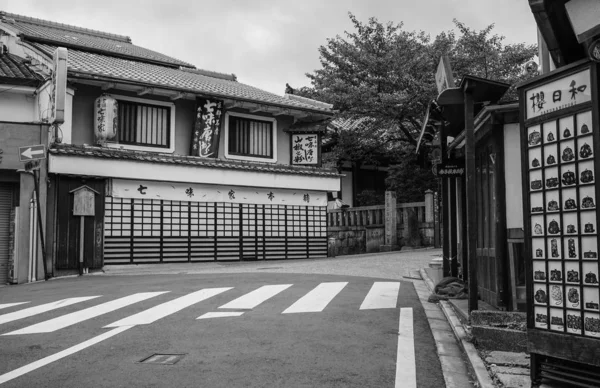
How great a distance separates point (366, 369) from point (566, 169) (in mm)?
2984

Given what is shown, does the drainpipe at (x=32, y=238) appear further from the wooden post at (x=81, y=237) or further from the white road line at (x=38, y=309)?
the white road line at (x=38, y=309)

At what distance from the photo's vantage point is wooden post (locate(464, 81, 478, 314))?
753cm

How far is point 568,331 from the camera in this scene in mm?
5070

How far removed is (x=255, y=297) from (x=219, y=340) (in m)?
3.90

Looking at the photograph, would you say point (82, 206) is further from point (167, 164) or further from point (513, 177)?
point (513, 177)

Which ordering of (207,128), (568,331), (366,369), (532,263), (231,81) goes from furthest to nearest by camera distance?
(231,81) → (207,128) → (366,369) → (532,263) → (568,331)

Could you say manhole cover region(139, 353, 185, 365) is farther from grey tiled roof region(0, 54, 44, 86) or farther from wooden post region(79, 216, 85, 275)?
grey tiled roof region(0, 54, 44, 86)

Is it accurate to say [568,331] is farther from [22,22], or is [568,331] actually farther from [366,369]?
[22,22]

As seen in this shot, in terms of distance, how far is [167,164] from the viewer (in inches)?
810

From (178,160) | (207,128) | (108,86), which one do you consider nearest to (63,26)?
(108,86)

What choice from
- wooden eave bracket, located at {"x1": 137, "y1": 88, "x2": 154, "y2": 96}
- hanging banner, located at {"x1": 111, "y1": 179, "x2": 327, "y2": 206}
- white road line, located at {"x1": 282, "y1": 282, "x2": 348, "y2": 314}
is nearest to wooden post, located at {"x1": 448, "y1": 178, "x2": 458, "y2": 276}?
white road line, located at {"x1": 282, "y1": 282, "x2": 348, "y2": 314}

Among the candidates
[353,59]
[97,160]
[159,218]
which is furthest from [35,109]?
[353,59]

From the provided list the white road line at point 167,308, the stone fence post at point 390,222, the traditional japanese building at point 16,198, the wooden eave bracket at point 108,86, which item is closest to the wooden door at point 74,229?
the traditional japanese building at point 16,198

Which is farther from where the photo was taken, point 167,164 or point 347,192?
point 347,192
